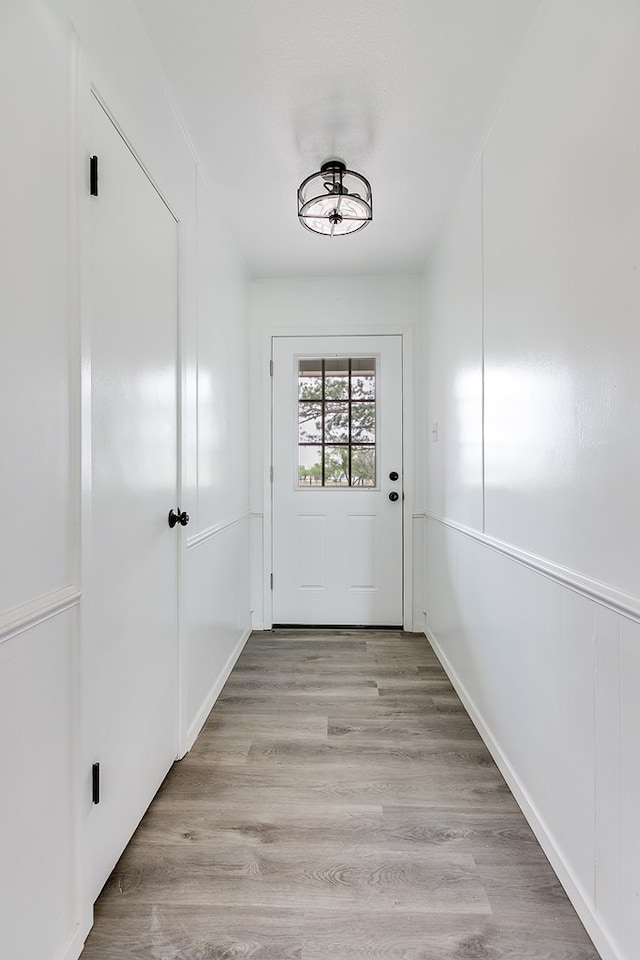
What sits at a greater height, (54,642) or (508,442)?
(508,442)

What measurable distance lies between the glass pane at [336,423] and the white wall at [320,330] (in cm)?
39

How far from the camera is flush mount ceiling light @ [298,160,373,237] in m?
2.17

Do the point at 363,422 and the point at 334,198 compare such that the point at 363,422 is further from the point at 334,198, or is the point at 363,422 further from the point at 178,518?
the point at 178,518

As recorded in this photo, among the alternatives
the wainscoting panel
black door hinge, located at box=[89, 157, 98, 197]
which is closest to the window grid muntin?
the wainscoting panel

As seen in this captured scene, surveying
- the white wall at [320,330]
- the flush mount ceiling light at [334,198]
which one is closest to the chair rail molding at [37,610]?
the flush mount ceiling light at [334,198]

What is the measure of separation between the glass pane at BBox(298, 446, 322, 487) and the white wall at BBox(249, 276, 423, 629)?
0.23 metres

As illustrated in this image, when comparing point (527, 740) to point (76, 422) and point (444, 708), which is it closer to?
point (444, 708)

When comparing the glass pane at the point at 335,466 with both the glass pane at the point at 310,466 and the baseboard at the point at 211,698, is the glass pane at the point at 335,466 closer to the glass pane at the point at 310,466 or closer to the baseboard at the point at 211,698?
the glass pane at the point at 310,466

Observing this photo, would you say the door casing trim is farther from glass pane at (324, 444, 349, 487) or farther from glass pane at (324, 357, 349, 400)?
glass pane at (324, 444, 349, 487)

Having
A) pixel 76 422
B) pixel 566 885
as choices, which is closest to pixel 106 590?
pixel 76 422

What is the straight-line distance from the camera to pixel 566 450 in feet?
4.44

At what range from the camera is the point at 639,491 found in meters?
1.03

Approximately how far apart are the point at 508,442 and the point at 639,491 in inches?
31.0

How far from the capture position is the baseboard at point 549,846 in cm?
115
